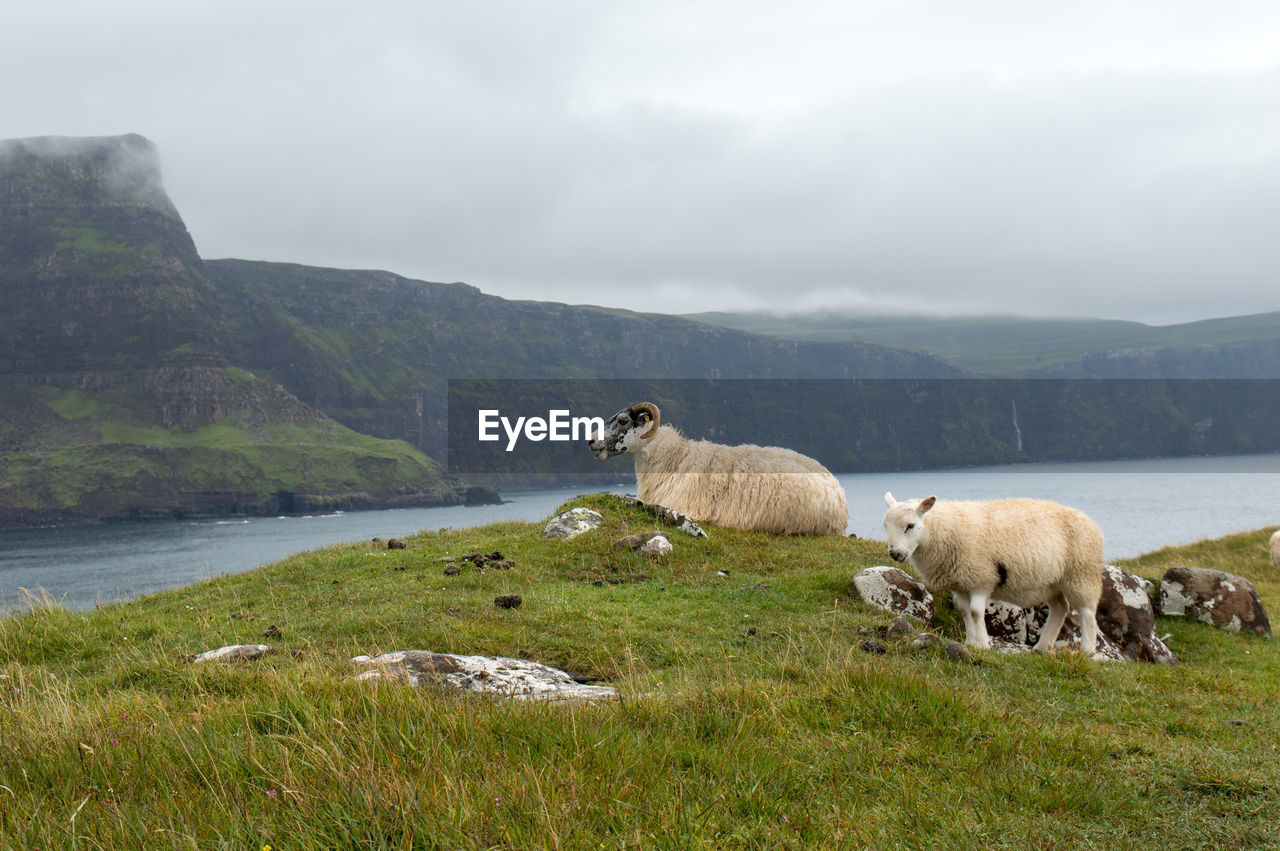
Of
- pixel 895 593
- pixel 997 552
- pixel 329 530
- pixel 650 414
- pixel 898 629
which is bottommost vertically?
pixel 329 530

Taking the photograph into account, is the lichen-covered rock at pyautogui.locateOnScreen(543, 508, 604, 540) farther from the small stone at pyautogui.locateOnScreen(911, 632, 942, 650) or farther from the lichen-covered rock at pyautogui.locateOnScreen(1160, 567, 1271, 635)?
the lichen-covered rock at pyautogui.locateOnScreen(1160, 567, 1271, 635)

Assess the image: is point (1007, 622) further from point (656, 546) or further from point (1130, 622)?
point (656, 546)

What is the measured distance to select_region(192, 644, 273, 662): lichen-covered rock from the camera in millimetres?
8188

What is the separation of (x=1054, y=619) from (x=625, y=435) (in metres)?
10.6

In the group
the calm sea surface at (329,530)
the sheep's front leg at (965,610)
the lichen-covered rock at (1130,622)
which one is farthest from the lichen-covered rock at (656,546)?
the calm sea surface at (329,530)

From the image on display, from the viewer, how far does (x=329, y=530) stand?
118m

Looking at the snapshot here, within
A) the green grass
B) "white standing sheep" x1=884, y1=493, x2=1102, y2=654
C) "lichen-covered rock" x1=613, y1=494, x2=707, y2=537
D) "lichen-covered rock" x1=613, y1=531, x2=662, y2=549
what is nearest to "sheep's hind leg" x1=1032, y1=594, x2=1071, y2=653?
"white standing sheep" x1=884, y1=493, x2=1102, y2=654

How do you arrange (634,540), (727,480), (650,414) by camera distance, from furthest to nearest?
(650,414) < (727,480) < (634,540)

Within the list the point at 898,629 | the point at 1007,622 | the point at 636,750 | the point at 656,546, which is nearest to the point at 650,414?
the point at 656,546

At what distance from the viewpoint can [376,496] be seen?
16950 centimetres

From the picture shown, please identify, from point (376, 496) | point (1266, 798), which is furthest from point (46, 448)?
point (1266, 798)

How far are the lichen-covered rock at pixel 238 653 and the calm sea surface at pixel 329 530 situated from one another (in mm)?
29423

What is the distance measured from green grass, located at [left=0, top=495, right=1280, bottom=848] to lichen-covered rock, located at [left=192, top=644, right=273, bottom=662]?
292 mm

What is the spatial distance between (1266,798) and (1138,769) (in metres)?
0.67
